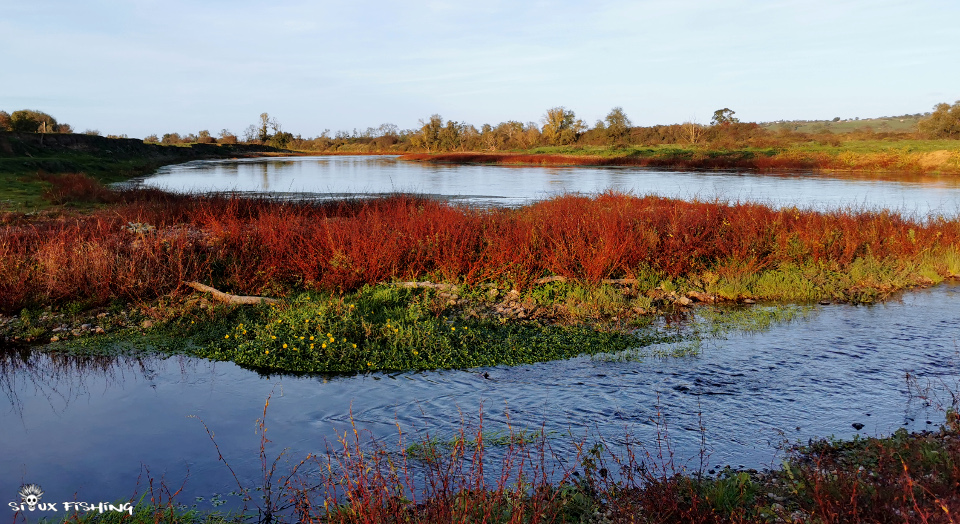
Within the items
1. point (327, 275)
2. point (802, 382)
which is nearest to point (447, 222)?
point (327, 275)

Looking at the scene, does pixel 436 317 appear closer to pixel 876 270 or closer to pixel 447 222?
pixel 447 222

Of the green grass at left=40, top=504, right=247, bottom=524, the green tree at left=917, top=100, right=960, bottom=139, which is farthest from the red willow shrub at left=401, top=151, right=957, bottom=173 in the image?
the green grass at left=40, top=504, right=247, bottom=524

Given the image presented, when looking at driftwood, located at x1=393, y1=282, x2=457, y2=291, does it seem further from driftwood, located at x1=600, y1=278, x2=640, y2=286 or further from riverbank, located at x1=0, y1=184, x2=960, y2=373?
driftwood, located at x1=600, y1=278, x2=640, y2=286

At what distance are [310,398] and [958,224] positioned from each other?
14546 mm

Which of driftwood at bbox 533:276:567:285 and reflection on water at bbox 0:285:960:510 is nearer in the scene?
reflection on water at bbox 0:285:960:510

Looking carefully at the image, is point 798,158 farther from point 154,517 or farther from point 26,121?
point 26,121

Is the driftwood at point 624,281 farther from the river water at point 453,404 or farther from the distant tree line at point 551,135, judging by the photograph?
the distant tree line at point 551,135

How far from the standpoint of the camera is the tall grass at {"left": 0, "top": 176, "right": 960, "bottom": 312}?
33.8 ft

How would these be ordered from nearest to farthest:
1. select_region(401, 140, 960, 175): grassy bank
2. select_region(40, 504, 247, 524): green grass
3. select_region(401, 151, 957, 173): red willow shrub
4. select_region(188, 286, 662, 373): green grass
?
select_region(40, 504, 247, 524): green grass
select_region(188, 286, 662, 373): green grass
select_region(401, 140, 960, 175): grassy bank
select_region(401, 151, 957, 173): red willow shrub

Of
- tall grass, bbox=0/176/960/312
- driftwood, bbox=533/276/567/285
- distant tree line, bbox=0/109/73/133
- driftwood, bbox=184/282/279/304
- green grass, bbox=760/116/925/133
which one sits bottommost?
driftwood, bbox=184/282/279/304

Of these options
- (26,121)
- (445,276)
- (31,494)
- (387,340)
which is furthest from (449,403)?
(26,121)

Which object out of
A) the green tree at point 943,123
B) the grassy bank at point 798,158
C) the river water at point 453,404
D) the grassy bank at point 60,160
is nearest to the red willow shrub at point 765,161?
the grassy bank at point 798,158

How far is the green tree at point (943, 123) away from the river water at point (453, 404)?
211ft

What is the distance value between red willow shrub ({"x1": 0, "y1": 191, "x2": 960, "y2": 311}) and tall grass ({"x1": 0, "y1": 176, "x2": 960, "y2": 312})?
3 cm
